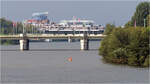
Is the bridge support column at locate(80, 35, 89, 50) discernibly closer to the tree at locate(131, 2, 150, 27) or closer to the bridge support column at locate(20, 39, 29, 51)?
the bridge support column at locate(20, 39, 29, 51)

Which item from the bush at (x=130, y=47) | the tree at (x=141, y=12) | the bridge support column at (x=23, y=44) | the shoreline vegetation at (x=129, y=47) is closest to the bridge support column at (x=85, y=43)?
the bridge support column at (x=23, y=44)

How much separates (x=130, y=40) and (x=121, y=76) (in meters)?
17.2

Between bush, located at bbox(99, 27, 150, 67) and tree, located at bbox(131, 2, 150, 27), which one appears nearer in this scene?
bush, located at bbox(99, 27, 150, 67)

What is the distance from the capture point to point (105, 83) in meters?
63.2

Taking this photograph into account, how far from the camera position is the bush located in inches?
3312

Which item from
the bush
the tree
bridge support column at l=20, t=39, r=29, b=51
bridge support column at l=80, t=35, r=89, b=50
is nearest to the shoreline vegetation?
the bush

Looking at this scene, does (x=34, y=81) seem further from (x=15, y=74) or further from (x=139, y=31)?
(x=139, y=31)

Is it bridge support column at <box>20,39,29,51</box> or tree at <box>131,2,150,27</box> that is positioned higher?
tree at <box>131,2,150,27</box>

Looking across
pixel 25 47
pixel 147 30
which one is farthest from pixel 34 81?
pixel 25 47

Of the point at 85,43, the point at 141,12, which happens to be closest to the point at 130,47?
the point at 141,12

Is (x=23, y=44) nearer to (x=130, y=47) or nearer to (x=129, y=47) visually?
(x=129, y=47)

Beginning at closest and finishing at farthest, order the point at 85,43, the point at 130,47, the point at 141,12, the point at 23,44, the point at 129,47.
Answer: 1. the point at 130,47
2. the point at 129,47
3. the point at 141,12
4. the point at 85,43
5. the point at 23,44

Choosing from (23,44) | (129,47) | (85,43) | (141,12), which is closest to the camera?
(129,47)

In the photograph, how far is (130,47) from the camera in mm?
85812
